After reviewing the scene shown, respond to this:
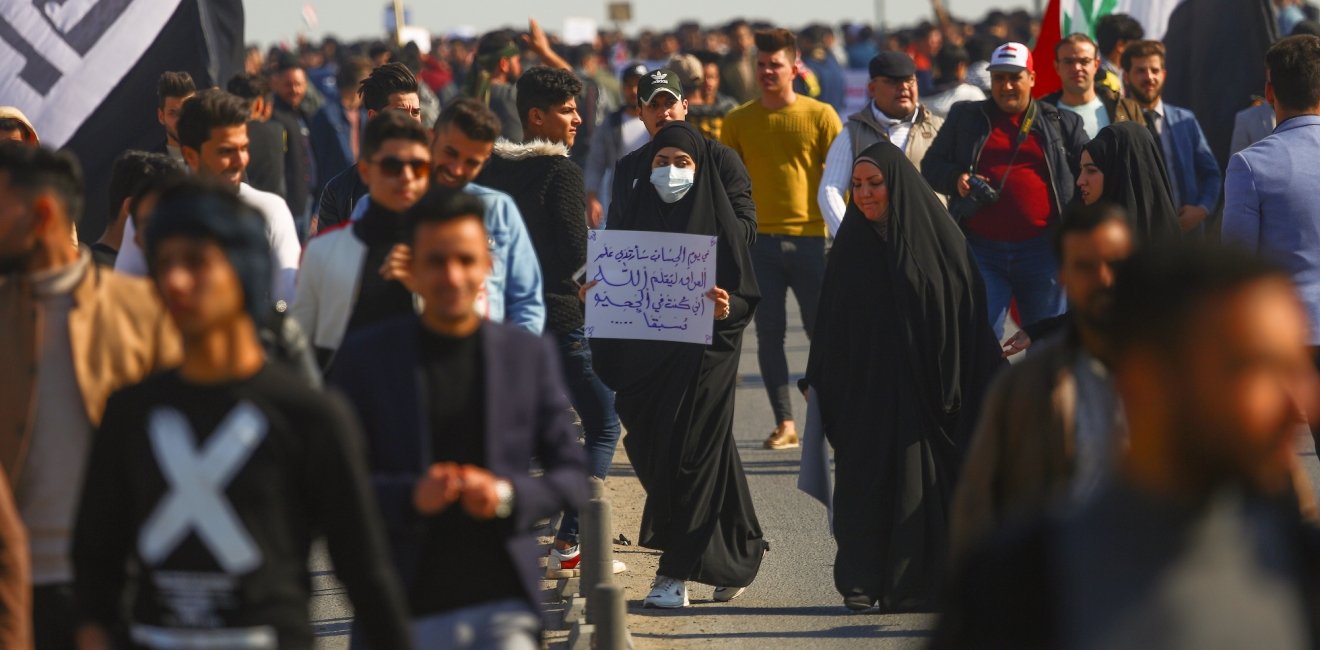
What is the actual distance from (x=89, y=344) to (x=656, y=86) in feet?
14.7

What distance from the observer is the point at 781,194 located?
10727mm

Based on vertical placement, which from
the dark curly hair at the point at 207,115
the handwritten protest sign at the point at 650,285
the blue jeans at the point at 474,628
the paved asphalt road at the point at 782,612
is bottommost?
the paved asphalt road at the point at 782,612

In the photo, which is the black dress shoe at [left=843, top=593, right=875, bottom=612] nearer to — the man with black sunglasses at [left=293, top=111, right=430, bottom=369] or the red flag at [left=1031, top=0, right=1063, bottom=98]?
the man with black sunglasses at [left=293, top=111, right=430, bottom=369]

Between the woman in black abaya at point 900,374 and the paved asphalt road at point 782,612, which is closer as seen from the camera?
the paved asphalt road at point 782,612

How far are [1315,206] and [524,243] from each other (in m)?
3.34

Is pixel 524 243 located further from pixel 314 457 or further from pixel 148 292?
pixel 314 457

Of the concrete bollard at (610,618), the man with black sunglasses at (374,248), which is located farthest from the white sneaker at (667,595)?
the man with black sunglasses at (374,248)

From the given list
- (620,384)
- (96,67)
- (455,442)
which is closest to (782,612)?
(620,384)

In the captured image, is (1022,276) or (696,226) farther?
(1022,276)

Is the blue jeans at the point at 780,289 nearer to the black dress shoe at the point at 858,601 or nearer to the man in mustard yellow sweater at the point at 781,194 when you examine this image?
the man in mustard yellow sweater at the point at 781,194

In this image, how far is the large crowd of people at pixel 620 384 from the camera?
2326 millimetres

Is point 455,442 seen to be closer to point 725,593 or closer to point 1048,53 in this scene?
point 725,593

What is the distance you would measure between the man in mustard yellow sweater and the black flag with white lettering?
3028 millimetres

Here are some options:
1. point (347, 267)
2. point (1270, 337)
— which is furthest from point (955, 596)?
point (347, 267)
